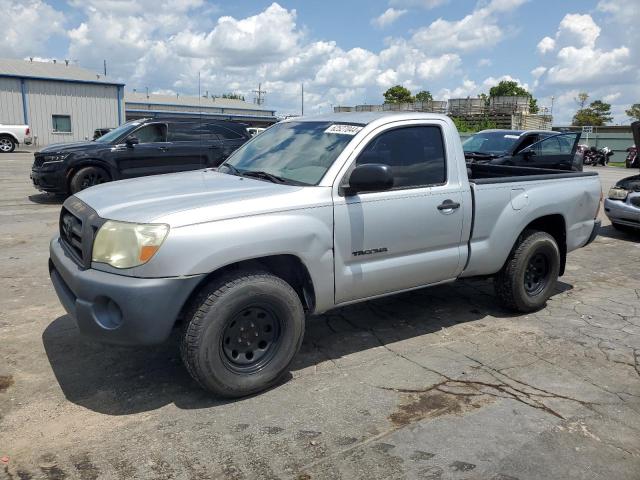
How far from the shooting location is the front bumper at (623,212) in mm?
9109

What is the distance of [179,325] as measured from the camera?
11.4 feet

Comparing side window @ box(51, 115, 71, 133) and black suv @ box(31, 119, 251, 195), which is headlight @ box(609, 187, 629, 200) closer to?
black suv @ box(31, 119, 251, 195)

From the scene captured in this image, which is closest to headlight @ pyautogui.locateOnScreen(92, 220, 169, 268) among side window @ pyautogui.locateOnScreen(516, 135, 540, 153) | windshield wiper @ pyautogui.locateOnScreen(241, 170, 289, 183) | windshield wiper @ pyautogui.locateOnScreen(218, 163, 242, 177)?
windshield wiper @ pyautogui.locateOnScreen(241, 170, 289, 183)

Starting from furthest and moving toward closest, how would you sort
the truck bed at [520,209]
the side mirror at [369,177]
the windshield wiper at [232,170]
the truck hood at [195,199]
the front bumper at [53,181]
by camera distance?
the front bumper at [53,181]
the truck bed at [520,209]
the windshield wiper at [232,170]
the side mirror at [369,177]
the truck hood at [195,199]

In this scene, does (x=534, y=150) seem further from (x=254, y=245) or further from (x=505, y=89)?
(x=505, y=89)

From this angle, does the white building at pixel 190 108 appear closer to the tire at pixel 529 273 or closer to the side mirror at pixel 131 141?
the side mirror at pixel 131 141

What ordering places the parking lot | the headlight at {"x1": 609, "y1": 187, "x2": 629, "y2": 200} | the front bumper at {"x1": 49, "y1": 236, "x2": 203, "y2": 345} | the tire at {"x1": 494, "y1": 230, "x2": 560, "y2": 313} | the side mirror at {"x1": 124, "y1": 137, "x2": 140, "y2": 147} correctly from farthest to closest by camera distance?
the side mirror at {"x1": 124, "y1": 137, "x2": 140, "y2": 147} < the headlight at {"x1": 609, "y1": 187, "x2": 629, "y2": 200} < the tire at {"x1": 494, "y1": 230, "x2": 560, "y2": 313} < the front bumper at {"x1": 49, "y1": 236, "x2": 203, "y2": 345} < the parking lot

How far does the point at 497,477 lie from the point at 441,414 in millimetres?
642

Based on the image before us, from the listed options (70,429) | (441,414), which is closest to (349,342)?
(441,414)

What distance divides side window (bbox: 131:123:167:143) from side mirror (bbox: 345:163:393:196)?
8.42 meters

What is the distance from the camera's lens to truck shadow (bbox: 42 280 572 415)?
11.7 feet

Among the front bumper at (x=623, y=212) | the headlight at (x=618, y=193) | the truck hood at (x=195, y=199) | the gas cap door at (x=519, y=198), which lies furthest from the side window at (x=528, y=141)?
the truck hood at (x=195, y=199)

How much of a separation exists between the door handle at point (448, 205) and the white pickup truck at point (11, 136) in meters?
25.8

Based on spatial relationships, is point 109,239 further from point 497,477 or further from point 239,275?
point 497,477
